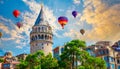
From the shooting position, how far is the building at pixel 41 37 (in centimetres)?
7481

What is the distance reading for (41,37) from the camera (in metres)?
75.6

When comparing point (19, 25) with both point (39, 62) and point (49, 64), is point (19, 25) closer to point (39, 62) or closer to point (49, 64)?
point (39, 62)

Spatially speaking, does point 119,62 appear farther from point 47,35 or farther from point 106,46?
point 47,35

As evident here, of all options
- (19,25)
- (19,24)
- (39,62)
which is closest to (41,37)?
(19,24)

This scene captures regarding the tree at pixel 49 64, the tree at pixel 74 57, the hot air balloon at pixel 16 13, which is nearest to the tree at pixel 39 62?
the tree at pixel 49 64

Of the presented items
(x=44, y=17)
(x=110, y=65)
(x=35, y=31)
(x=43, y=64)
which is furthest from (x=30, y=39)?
(x=43, y=64)

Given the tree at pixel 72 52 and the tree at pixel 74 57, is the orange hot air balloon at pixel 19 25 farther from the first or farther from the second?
the tree at pixel 74 57

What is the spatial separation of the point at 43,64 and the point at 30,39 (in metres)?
33.6

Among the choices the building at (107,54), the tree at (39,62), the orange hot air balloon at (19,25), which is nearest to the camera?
the tree at (39,62)

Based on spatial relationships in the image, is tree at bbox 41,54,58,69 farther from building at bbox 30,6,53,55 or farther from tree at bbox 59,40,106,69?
building at bbox 30,6,53,55

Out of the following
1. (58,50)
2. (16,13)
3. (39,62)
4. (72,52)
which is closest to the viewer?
(72,52)

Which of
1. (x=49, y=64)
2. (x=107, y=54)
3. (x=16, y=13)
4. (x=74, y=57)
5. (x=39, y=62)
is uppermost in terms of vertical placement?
(x=16, y=13)

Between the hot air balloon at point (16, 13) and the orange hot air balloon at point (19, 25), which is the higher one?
the hot air balloon at point (16, 13)

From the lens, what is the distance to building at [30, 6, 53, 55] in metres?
74.8
